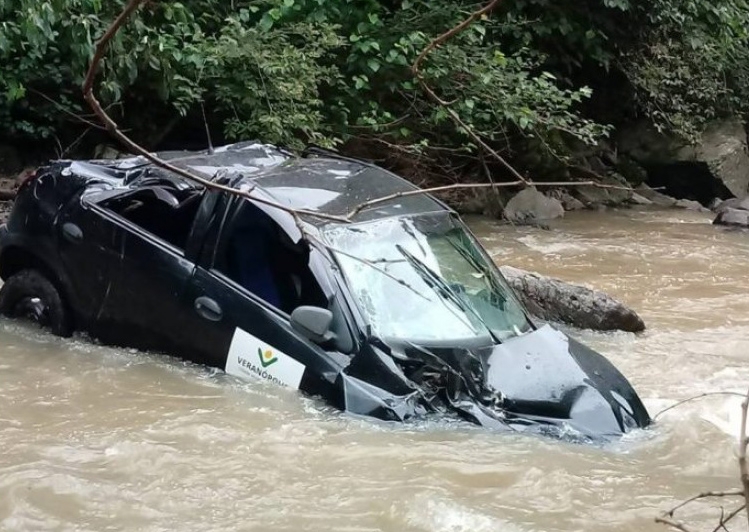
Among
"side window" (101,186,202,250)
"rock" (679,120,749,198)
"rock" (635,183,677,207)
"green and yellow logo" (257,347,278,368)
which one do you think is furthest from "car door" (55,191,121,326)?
"rock" (679,120,749,198)

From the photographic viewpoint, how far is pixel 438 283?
4.96 metres

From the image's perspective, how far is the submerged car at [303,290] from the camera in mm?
4488

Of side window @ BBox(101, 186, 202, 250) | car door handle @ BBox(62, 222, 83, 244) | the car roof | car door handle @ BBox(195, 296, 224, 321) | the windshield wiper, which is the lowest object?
car door handle @ BBox(195, 296, 224, 321)

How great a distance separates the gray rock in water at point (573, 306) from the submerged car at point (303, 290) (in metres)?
2.23

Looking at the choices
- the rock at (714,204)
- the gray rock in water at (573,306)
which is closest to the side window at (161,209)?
the gray rock in water at (573,306)

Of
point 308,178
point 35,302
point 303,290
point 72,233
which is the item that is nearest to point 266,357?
point 303,290

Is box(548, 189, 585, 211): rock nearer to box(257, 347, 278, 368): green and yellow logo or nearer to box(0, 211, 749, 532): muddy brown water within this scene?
box(0, 211, 749, 532): muddy brown water

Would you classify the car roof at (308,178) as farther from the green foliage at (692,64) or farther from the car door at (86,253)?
the green foliage at (692,64)

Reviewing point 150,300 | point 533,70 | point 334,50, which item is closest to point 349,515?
point 150,300

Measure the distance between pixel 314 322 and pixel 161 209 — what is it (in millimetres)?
1491

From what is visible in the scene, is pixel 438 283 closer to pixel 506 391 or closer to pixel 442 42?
pixel 506 391

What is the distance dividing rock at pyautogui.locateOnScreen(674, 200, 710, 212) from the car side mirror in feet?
39.4

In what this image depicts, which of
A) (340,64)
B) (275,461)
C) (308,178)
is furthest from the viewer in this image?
(340,64)

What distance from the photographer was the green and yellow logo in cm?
472
